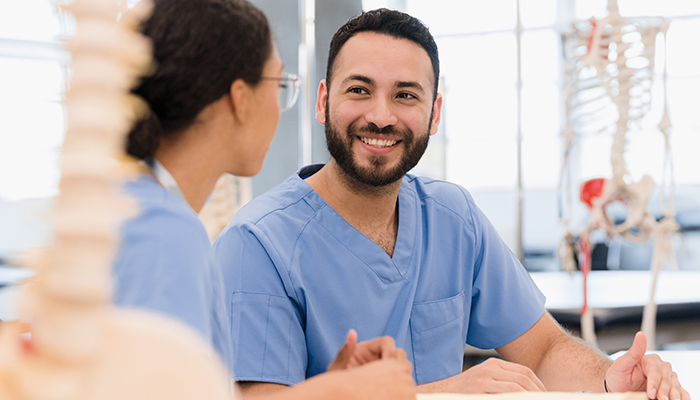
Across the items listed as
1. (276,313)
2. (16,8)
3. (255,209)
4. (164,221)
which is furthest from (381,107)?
(16,8)

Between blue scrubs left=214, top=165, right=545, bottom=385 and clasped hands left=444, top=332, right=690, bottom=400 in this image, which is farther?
blue scrubs left=214, top=165, right=545, bottom=385

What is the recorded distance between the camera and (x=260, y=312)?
1.01m

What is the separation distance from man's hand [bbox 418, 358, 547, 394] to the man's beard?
17.8 inches

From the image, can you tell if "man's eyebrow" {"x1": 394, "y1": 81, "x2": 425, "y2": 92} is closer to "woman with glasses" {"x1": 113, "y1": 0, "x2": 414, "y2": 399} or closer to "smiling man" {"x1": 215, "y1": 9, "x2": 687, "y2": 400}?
"smiling man" {"x1": 215, "y1": 9, "x2": 687, "y2": 400}

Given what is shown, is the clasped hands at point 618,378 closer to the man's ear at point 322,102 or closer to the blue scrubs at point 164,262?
the blue scrubs at point 164,262

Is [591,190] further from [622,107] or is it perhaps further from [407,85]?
[407,85]

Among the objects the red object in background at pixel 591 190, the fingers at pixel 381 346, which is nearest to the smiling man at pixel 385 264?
the fingers at pixel 381 346

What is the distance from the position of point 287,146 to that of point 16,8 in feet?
7.24

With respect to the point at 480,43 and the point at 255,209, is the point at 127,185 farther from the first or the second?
the point at 480,43

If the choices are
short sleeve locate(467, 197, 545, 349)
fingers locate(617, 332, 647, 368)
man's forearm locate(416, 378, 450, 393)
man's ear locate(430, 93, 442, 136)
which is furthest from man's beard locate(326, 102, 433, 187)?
fingers locate(617, 332, 647, 368)

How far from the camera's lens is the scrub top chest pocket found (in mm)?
1159

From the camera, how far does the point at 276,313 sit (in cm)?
102

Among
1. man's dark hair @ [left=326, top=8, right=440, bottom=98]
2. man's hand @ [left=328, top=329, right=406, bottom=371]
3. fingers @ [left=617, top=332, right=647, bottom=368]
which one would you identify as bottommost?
fingers @ [left=617, top=332, right=647, bottom=368]

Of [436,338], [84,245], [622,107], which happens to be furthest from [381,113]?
[622,107]
